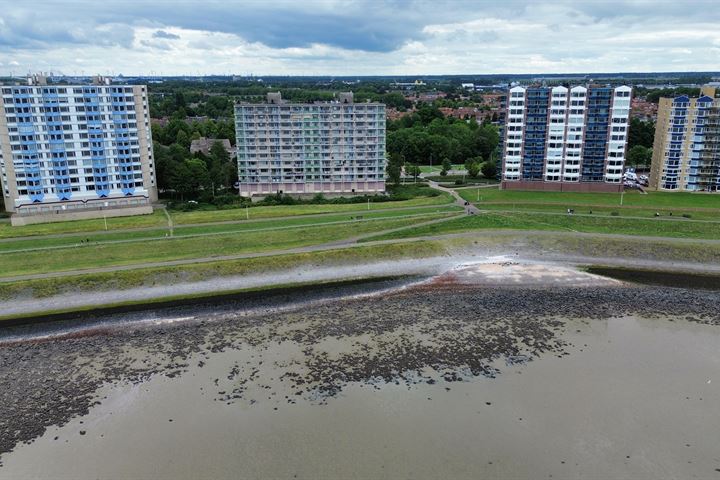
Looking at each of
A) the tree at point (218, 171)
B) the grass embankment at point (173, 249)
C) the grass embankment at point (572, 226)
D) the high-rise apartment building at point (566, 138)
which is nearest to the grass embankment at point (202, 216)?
the grass embankment at point (173, 249)

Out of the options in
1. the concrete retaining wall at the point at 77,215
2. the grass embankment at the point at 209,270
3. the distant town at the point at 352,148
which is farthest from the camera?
the distant town at the point at 352,148

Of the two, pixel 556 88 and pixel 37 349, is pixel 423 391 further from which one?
pixel 556 88

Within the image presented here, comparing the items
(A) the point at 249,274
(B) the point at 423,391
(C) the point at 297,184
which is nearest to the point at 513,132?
(C) the point at 297,184

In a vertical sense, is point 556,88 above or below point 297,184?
above

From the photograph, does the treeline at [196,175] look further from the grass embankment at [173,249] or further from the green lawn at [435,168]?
the green lawn at [435,168]

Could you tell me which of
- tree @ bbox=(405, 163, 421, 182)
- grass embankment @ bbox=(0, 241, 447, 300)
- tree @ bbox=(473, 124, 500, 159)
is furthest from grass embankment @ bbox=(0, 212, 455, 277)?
tree @ bbox=(473, 124, 500, 159)

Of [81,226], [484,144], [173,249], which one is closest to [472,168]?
[484,144]

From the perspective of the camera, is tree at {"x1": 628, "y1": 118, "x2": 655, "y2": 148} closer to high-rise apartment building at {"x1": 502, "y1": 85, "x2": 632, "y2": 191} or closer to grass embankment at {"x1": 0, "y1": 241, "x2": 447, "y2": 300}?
high-rise apartment building at {"x1": 502, "y1": 85, "x2": 632, "y2": 191}

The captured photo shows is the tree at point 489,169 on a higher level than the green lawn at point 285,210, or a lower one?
higher
